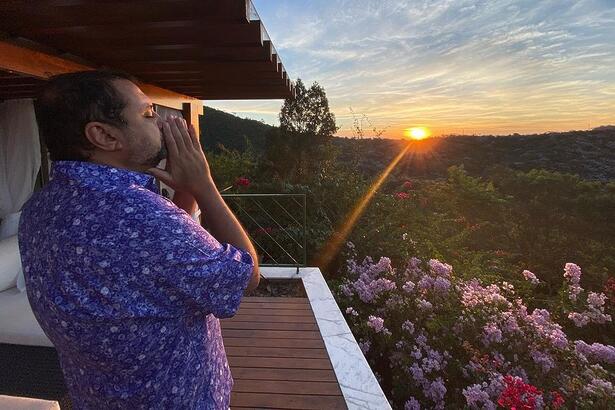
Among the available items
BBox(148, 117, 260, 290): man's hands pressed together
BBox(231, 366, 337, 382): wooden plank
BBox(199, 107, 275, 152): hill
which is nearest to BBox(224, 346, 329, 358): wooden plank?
BBox(231, 366, 337, 382): wooden plank

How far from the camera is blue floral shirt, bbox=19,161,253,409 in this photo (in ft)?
2.22

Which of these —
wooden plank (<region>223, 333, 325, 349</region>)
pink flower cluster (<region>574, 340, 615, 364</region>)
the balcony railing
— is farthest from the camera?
the balcony railing

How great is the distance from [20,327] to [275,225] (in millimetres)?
4409

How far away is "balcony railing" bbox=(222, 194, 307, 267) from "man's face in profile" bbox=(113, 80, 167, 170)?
4.78 m

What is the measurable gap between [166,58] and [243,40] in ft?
2.79

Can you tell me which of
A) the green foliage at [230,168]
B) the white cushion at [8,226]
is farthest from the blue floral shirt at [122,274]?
the green foliage at [230,168]

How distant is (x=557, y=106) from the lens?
430 inches

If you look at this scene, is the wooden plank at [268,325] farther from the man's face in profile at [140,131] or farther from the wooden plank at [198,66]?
the man's face in profile at [140,131]

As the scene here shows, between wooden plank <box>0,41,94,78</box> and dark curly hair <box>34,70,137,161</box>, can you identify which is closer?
dark curly hair <box>34,70,137,161</box>

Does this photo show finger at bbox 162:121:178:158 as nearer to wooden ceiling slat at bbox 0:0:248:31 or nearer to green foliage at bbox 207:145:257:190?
wooden ceiling slat at bbox 0:0:248:31

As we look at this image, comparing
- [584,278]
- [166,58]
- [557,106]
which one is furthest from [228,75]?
[557,106]

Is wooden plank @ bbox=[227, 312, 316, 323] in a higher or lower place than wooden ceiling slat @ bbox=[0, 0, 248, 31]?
lower

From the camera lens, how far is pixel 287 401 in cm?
241

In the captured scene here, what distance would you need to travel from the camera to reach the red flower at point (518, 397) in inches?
83.7
